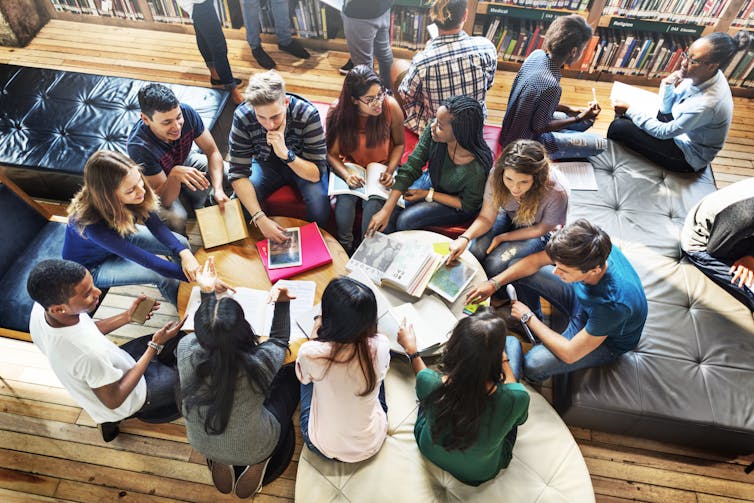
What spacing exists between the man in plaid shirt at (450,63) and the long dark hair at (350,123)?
0.38 metres

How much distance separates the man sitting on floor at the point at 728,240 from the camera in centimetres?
233

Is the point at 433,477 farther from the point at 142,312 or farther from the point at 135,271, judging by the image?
the point at 135,271

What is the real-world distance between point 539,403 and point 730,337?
103 cm

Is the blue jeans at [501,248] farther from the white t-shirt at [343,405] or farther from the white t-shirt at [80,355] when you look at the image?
the white t-shirt at [80,355]


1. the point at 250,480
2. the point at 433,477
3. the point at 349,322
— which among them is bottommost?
the point at 250,480

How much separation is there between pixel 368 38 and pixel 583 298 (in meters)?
2.54

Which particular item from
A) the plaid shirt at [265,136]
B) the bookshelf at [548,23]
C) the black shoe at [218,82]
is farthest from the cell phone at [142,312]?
the bookshelf at [548,23]

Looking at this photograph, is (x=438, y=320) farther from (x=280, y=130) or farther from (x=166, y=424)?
(x=166, y=424)

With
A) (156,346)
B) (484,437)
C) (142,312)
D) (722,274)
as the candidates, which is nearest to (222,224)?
(142,312)

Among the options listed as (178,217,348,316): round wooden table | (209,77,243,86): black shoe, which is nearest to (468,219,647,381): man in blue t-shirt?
(178,217,348,316): round wooden table

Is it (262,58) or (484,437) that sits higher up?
(484,437)

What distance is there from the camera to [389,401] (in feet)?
6.82

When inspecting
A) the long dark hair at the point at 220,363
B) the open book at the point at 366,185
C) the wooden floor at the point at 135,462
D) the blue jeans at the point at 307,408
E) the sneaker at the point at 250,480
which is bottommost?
the wooden floor at the point at 135,462

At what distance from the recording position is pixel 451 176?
2.62 metres
